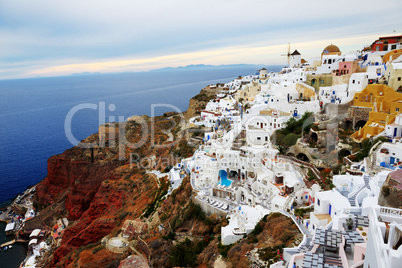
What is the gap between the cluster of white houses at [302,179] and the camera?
9016mm

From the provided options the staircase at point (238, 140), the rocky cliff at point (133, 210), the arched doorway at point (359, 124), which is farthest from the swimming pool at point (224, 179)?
the arched doorway at point (359, 124)

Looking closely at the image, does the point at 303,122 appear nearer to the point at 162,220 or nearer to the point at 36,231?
the point at 162,220

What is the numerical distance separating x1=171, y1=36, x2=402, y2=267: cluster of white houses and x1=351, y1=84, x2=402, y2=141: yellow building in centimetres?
125

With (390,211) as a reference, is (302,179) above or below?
below

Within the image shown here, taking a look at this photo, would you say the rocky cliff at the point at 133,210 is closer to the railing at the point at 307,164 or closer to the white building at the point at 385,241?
the railing at the point at 307,164

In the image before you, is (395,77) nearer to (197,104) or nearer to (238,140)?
(238,140)

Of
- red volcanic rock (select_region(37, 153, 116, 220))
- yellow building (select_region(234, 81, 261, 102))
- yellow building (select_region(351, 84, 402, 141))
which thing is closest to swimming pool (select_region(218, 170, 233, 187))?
yellow building (select_region(351, 84, 402, 141))

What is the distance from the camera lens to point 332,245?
383 inches

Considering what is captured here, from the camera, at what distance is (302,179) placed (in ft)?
71.4

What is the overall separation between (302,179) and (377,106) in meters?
10.6

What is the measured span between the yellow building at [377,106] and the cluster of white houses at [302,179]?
1248 millimetres

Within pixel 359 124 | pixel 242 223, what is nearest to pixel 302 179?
pixel 242 223

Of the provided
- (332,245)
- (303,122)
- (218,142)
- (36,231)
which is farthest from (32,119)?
(332,245)

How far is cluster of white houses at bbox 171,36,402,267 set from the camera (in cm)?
902
